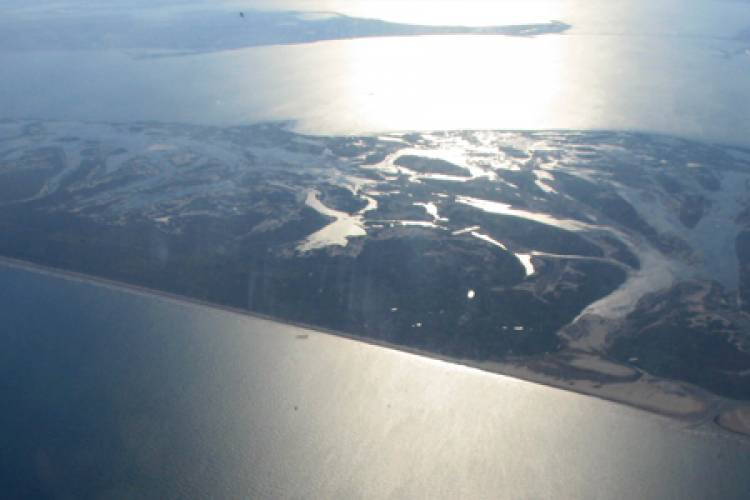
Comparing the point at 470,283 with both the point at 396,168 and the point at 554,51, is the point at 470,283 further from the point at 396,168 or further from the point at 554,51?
the point at 554,51

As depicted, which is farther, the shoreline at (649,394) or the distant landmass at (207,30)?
the distant landmass at (207,30)

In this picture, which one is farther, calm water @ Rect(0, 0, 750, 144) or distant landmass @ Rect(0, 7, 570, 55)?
distant landmass @ Rect(0, 7, 570, 55)

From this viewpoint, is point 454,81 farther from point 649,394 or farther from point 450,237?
point 649,394

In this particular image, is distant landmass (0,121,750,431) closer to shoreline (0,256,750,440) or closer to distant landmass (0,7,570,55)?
shoreline (0,256,750,440)

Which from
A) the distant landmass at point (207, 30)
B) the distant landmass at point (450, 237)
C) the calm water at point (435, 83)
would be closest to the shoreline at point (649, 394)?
the distant landmass at point (450, 237)

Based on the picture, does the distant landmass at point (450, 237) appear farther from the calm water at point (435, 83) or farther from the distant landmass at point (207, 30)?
the distant landmass at point (207, 30)

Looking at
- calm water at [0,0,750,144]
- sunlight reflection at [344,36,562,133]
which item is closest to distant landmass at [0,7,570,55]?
calm water at [0,0,750,144]

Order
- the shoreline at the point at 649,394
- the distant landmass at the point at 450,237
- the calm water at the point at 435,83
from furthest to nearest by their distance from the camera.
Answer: the calm water at the point at 435,83 < the distant landmass at the point at 450,237 < the shoreline at the point at 649,394

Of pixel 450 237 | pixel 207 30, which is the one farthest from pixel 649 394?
pixel 207 30

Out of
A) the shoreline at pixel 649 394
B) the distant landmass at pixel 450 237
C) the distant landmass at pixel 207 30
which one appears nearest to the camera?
the shoreline at pixel 649 394
